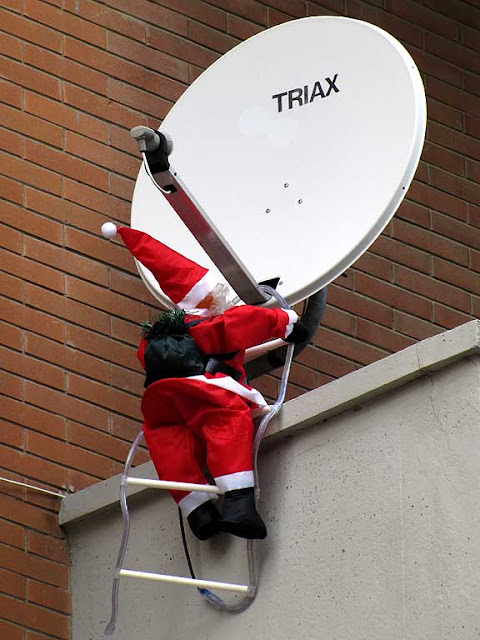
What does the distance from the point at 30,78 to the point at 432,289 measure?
7.68 feet

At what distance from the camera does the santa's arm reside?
5934 mm

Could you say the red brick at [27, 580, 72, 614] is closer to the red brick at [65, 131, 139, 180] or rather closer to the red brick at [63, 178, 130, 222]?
the red brick at [63, 178, 130, 222]

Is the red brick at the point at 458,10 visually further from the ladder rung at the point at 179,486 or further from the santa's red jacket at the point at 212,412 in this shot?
the ladder rung at the point at 179,486

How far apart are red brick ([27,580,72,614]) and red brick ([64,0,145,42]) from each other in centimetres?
268

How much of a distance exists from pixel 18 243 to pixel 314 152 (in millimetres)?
1501

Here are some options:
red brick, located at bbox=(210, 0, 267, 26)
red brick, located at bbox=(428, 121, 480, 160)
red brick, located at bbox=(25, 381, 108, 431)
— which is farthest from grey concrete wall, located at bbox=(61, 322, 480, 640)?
red brick, located at bbox=(428, 121, 480, 160)

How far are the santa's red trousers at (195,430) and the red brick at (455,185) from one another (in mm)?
3136

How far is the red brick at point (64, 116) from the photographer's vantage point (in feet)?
24.6

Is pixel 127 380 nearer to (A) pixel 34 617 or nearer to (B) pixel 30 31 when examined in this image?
(A) pixel 34 617

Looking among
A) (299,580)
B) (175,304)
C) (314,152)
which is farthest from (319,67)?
(299,580)

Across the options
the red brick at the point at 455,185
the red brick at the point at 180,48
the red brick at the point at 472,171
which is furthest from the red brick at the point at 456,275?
the red brick at the point at 180,48

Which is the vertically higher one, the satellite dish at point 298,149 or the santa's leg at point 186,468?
the satellite dish at point 298,149

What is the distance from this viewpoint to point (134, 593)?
6410 mm

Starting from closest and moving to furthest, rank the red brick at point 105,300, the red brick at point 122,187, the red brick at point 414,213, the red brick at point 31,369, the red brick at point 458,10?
the red brick at point 31,369 → the red brick at point 105,300 → the red brick at point 122,187 → the red brick at point 414,213 → the red brick at point 458,10
